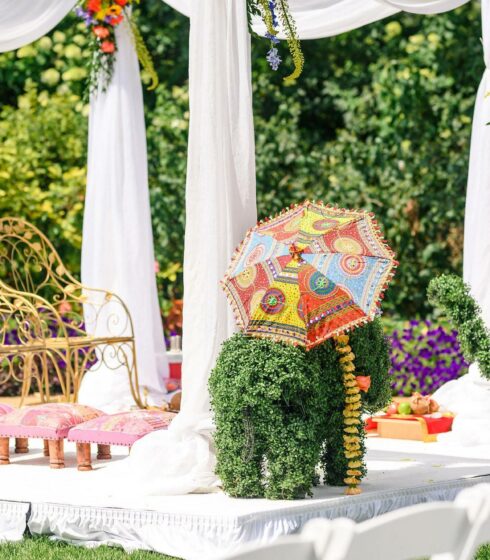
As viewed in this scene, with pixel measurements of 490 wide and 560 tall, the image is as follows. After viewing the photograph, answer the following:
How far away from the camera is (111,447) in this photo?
6320 millimetres

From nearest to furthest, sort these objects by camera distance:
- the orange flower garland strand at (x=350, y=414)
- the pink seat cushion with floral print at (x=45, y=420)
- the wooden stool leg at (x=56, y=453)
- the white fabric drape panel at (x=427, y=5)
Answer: the orange flower garland strand at (x=350, y=414) < the pink seat cushion with floral print at (x=45, y=420) < the wooden stool leg at (x=56, y=453) < the white fabric drape panel at (x=427, y=5)

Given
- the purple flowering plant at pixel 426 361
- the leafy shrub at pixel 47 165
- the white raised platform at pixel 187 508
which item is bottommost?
the white raised platform at pixel 187 508

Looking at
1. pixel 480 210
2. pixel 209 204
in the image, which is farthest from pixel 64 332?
pixel 480 210

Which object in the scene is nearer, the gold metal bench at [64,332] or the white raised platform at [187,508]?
the white raised platform at [187,508]

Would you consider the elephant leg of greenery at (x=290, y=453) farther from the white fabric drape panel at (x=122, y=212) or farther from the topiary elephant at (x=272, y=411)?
the white fabric drape panel at (x=122, y=212)

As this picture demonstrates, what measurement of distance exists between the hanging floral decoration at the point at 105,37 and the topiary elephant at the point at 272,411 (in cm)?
380

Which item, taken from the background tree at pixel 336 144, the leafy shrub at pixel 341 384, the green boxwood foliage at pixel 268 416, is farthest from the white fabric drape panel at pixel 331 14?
the background tree at pixel 336 144

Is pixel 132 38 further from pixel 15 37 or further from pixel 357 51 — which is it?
pixel 357 51

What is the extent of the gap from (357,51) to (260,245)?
727 cm

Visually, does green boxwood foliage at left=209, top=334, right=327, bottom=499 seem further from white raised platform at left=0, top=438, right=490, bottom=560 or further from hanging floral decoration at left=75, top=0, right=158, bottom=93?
hanging floral decoration at left=75, top=0, right=158, bottom=93

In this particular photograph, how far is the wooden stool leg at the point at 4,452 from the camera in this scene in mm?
5695

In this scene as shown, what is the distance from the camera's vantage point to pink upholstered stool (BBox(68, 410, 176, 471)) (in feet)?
17.1

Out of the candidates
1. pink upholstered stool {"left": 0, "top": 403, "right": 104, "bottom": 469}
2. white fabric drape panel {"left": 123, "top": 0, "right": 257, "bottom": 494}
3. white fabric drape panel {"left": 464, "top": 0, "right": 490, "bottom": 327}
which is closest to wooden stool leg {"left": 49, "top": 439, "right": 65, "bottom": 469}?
pink upholstered stool {"left": 0, "top": 403, "right": 104, "bottom": 469}

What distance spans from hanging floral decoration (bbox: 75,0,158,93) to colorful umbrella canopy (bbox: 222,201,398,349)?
349cm
